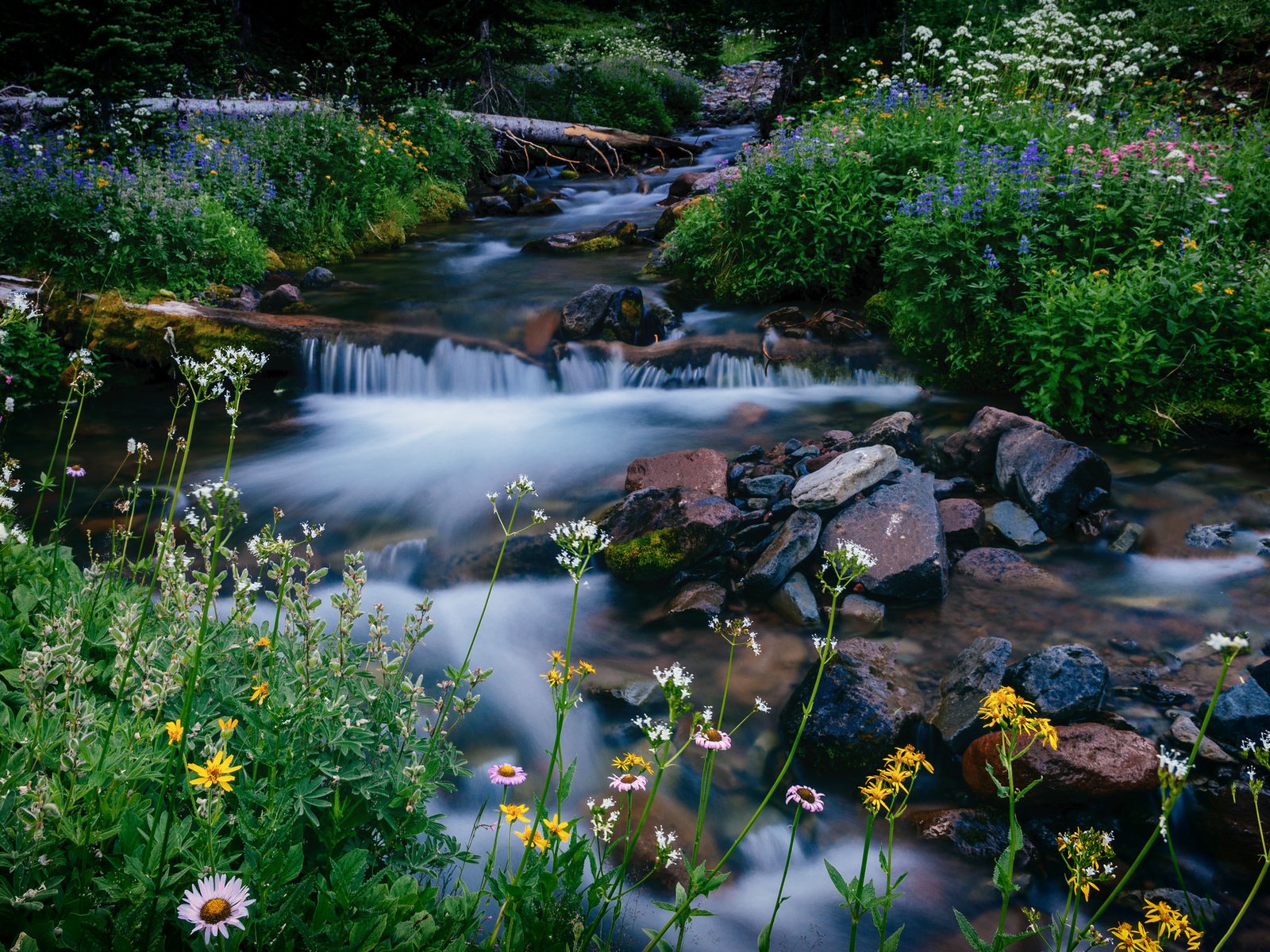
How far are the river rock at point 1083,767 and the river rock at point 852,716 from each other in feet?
1.39

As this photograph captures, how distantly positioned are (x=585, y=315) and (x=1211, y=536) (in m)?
5.76

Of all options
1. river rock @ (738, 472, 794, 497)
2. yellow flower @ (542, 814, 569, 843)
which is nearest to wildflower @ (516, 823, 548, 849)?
yellow flower @ (542, 814, 569, 843)

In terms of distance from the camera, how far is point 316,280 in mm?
10273

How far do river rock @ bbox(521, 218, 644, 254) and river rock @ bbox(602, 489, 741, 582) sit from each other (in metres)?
7.27

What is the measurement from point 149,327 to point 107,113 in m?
4.62

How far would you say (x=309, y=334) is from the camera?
8.55m

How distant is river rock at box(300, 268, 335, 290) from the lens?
10203 millimetres

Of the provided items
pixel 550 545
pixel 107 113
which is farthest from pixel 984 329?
pixel 107 113

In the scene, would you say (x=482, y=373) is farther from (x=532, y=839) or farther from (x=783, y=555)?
(x=532, y=839)

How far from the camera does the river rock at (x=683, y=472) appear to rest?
5895 mm

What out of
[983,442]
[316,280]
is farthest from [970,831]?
[316,280]

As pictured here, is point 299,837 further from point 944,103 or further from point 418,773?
point 944,103

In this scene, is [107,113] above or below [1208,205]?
above

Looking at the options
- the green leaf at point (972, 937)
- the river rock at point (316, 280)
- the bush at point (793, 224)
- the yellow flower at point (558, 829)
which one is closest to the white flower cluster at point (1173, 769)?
the green leaf at point (972, 937)
